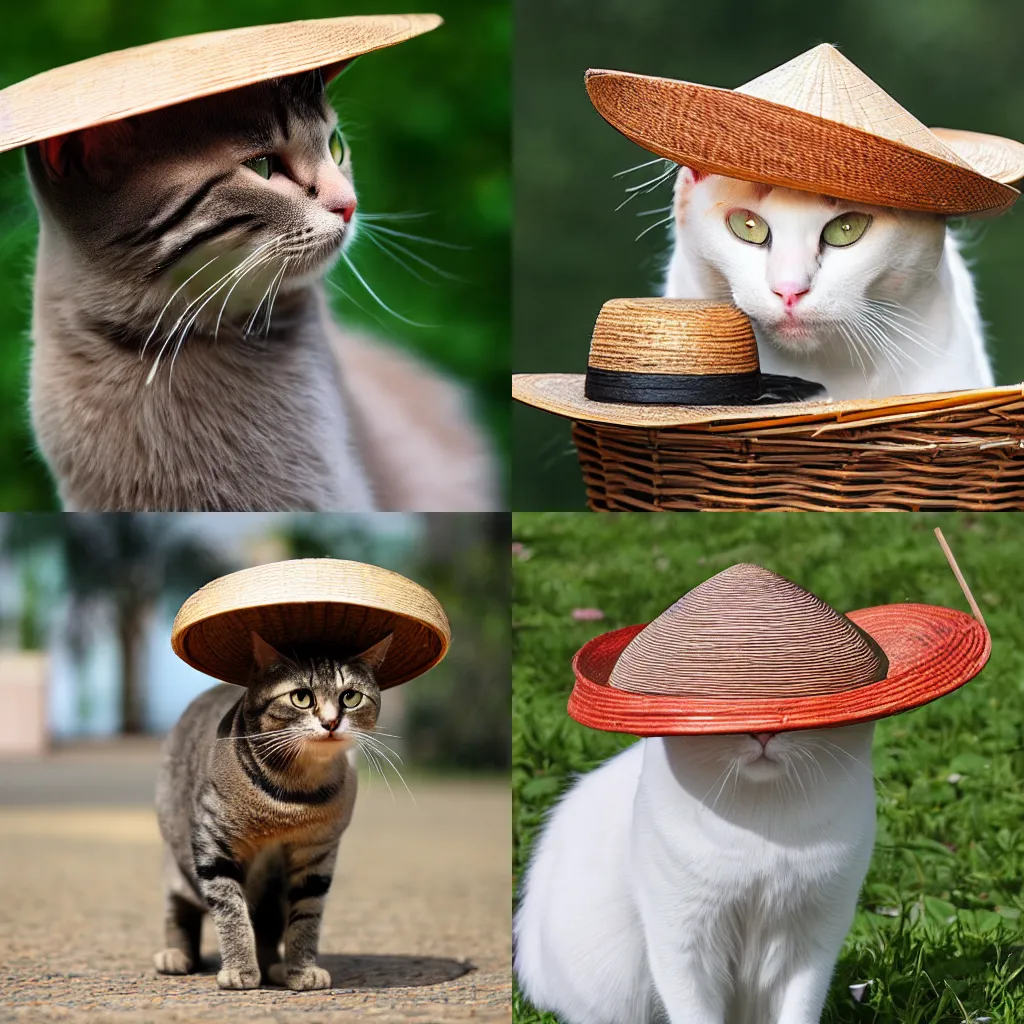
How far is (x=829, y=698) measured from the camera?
61.2 inches

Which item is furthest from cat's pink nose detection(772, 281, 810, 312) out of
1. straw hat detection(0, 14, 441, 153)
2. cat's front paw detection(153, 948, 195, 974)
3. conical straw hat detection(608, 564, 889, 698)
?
cat's front paw detection(153, 948, 195, 974)

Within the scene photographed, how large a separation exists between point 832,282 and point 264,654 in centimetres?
104

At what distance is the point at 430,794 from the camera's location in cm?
647

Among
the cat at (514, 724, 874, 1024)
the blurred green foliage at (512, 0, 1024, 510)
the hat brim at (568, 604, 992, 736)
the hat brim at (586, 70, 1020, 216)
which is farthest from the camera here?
the blurred green foliage at (512, 0, 1024, 510)

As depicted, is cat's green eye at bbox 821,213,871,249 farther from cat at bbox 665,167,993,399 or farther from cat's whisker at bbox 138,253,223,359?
cat's whisker at bbox 138,253,223,359

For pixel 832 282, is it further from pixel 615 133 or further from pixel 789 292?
pixel 615 133

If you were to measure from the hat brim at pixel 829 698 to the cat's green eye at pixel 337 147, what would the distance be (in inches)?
34.7

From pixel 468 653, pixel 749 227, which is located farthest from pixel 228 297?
pixel 468 653

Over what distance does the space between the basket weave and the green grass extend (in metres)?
0.67

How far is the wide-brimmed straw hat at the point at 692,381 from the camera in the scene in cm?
188

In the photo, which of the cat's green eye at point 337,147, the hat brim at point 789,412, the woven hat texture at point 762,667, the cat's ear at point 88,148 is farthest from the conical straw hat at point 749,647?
the cat's ear at point 88,148

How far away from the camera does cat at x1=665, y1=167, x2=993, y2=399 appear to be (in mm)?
1990

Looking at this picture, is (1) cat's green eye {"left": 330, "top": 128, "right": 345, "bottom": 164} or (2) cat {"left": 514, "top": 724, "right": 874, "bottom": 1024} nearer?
(2) cat {"left": 514, "top": 724, "right": 874, "bottom": 1024}

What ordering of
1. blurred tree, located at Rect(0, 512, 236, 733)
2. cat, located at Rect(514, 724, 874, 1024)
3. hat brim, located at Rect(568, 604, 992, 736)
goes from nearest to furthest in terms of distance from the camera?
hat brim, located at Rect(568, 604, 992, 736)
cat, located at Rect(514, 724, 874, 1024)
blurred tree, located at Rect(0, 512, 236, 733)
